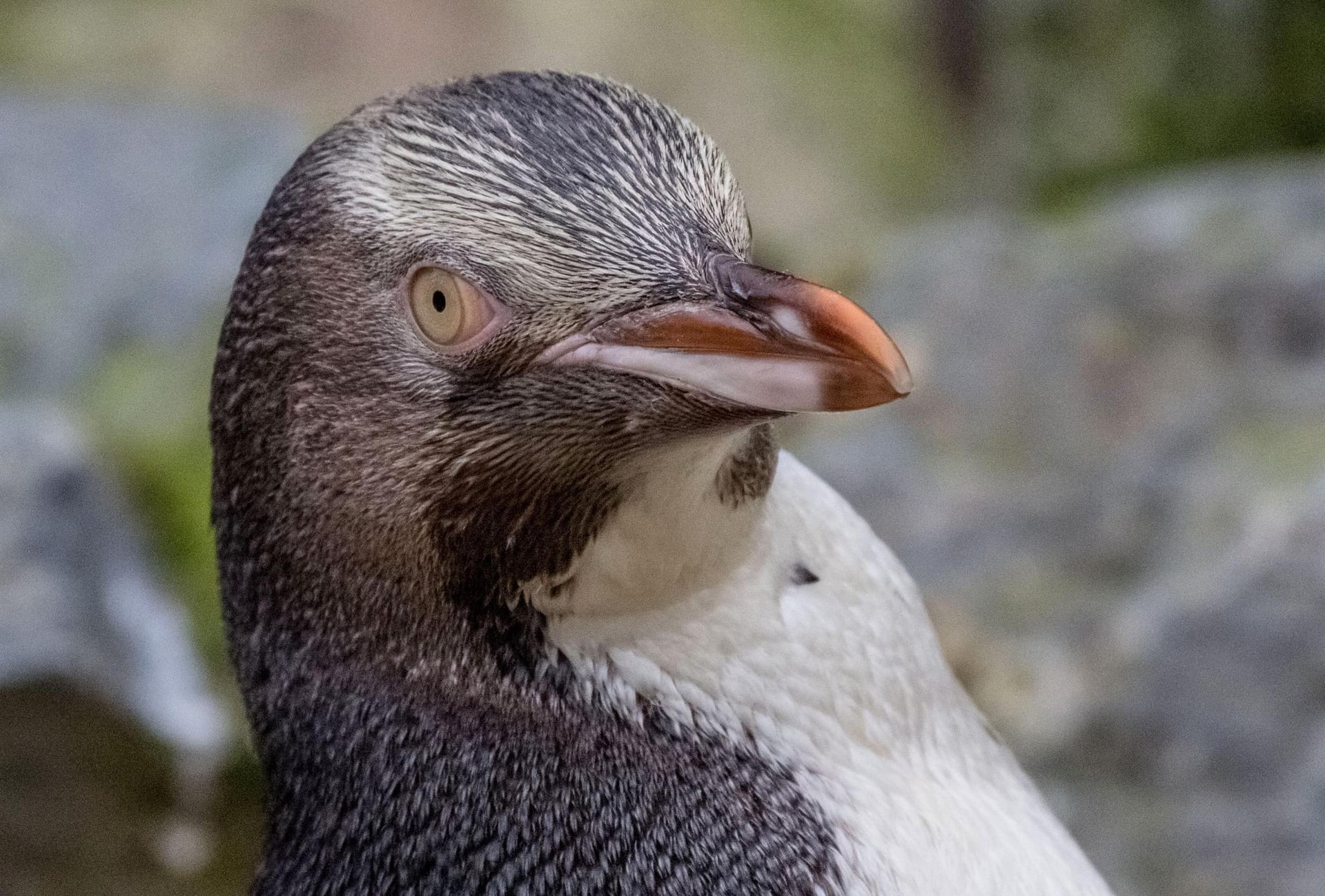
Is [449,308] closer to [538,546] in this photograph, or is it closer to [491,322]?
[491,322]

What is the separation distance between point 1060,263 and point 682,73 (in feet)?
9.32

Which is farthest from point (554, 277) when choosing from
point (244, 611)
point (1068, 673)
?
point (1068, 673)

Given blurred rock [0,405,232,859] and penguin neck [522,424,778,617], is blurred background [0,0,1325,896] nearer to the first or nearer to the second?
blurred rock [0,405,232,859]

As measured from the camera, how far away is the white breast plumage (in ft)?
4.09

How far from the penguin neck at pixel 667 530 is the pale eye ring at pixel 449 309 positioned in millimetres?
159

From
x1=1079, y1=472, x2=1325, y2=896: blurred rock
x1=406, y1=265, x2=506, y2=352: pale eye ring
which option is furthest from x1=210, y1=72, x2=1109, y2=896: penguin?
x1=1079, y1=472, x2=1325, y2=896: blurred rock

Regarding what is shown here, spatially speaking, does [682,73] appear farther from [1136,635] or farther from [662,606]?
[662,606]

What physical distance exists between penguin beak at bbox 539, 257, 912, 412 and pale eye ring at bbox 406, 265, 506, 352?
114 millimetres

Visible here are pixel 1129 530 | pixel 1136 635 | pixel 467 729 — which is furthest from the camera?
pixel 1129 530

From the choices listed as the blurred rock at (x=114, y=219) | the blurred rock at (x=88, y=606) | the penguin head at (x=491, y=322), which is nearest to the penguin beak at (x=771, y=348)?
the penguin head at (x=491, y=322)

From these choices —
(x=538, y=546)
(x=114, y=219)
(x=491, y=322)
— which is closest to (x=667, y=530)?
(x=538, y=546)

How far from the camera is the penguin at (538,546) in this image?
1.15m

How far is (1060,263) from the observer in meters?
3.83

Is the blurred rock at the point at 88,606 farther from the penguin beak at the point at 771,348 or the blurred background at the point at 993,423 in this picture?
the penguin beak at the point at 771,348
